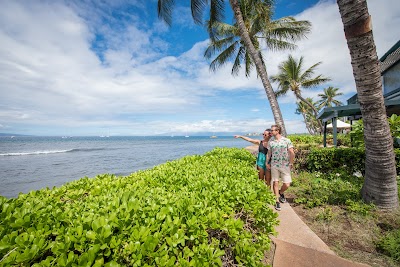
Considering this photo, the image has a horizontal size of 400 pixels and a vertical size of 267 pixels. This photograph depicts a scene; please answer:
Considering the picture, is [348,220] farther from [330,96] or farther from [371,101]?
[330,96]

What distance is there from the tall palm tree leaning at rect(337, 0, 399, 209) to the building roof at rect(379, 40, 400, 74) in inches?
641

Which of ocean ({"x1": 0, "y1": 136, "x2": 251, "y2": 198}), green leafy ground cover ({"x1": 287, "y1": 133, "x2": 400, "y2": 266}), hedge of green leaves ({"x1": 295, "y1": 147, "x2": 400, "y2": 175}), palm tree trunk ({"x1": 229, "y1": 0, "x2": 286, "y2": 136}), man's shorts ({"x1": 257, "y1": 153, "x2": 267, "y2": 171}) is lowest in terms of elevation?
ocean ({"x1": 0, "y1": 136, "x2": 251, "y2": 198})

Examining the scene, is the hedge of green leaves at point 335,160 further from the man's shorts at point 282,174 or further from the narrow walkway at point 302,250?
the narrow walkway at point 302,250

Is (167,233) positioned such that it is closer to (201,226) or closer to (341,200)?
(201,226)

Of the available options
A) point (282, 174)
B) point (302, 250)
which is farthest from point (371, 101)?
point (302, 250)

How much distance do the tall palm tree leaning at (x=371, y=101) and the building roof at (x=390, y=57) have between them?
16270 millimetres

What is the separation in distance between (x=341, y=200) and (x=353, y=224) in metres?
1.12

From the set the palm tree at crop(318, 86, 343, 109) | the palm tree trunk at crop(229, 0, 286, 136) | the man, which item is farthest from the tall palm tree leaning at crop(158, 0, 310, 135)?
the palm tree at crop(318, 86, 343, 109)

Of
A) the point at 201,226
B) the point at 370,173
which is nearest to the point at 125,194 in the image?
the point at 201,226

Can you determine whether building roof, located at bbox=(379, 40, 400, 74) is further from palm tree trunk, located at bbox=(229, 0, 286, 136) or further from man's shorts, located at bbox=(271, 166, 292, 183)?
man's shorts, located at bbox=(271, 166, 292, 183)

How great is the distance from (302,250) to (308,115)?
187 ft

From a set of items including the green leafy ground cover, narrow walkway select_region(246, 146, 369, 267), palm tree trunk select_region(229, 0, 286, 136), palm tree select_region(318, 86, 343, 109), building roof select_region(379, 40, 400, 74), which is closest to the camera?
narrow walkway select_region(246, 146, 369, 267)

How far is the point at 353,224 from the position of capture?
425 centimetres

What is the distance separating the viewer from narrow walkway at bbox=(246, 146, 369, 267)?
3061mm
